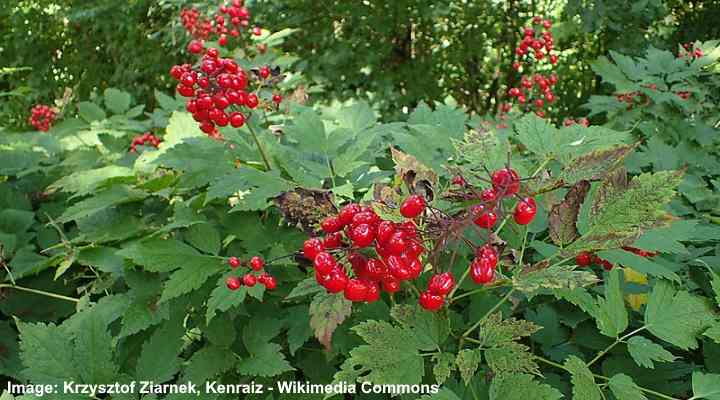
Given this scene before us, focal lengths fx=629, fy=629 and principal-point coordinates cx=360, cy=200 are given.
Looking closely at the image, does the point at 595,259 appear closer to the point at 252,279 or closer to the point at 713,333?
the point at 713,333

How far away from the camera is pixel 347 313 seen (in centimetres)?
126

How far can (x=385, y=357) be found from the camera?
A: 4.12 feet

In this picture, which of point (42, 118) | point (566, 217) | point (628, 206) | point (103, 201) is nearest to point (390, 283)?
point (566, 217)

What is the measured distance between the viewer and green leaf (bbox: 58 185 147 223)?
205cm

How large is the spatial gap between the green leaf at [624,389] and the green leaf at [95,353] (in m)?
1.12

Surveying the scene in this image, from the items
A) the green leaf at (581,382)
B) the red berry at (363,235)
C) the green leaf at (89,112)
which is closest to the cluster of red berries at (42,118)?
the green leaf at (89,112)

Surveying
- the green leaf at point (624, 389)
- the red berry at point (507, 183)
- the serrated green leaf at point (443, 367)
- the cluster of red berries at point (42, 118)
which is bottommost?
the cluster of red berries at point (42, 118)

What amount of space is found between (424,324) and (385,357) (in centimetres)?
11

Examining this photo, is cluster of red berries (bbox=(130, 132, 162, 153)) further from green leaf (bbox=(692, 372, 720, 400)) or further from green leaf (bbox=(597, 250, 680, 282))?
green leaf (bbox=(692, 372, 720, 400))

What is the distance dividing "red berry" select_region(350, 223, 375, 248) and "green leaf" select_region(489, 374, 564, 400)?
0.38 m

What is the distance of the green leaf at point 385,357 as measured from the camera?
4.06ft

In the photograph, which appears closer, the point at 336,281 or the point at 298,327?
the point at 336,281

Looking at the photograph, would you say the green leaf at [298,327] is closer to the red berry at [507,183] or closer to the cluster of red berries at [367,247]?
the cluster of red berries at [367,247]

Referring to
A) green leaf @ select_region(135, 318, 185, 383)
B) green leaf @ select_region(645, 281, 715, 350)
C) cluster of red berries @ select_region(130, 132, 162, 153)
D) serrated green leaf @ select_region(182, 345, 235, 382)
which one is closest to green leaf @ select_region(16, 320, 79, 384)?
green leaf @ select_region(135, 318, 185, 383)
